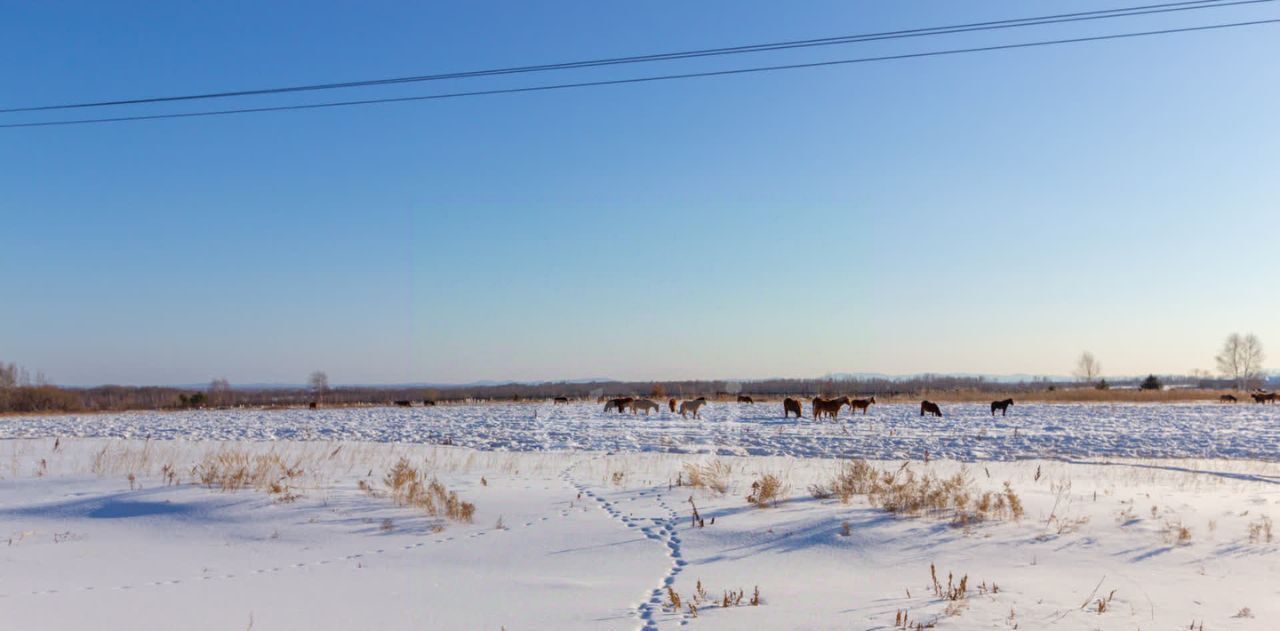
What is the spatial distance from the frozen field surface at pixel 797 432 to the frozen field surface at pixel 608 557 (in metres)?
7.69

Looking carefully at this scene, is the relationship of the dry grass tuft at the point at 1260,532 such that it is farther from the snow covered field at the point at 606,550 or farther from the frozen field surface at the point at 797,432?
the frozen field surface at the point at 797,432

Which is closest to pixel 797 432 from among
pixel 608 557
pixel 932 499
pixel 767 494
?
pixel 767 494

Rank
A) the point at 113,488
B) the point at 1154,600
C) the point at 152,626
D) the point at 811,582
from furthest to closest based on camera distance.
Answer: the point at 113,488, the point at 811,582, the point at 1154,600, the point at 152,626

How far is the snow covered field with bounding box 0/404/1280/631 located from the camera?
588cm

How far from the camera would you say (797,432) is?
25.6 metres

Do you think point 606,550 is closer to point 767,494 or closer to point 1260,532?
point 767,494

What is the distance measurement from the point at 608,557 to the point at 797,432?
61.2 feet

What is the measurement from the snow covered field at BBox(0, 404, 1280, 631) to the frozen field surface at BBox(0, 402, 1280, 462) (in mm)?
4550

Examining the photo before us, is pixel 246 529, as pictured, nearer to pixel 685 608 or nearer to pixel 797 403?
pixel 685 608

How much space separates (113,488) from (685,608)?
32.2ft

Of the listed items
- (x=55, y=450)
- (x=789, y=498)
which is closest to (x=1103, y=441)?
(x=789, y=498)

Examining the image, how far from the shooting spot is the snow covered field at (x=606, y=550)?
588 centimetres

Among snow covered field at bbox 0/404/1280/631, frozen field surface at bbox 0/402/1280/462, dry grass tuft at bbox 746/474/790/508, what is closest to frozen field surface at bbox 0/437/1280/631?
snow covered field at bbox 0/404/1280/631

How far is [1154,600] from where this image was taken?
6.19 metres
